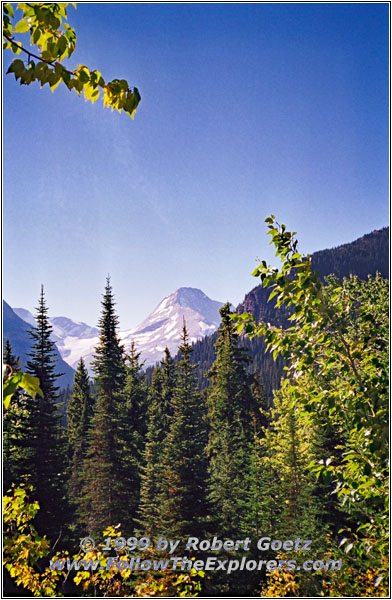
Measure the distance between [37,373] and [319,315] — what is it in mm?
23081

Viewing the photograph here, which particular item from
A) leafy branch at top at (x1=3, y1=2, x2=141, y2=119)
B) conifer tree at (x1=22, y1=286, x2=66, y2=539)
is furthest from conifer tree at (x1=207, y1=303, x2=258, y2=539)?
leafy branch at top at (x1=3, y1=2, x2=141, y2=119)

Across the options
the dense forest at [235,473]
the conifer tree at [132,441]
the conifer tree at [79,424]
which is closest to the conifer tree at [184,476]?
the dense forest at [235,473]

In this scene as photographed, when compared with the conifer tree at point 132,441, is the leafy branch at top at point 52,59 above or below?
above

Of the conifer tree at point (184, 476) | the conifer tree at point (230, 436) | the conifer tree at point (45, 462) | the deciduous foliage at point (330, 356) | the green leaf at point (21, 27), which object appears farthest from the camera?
the conifer tree at point (45, 462)

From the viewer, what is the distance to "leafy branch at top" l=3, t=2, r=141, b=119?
2551 mm

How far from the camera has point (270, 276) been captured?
4465mm

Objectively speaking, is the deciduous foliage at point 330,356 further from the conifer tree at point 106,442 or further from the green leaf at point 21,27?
the conifer tree at point 106,442

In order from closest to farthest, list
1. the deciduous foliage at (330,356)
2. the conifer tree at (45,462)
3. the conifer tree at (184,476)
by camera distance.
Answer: the deciduous foliage at (330,356) → the conifer tree at (184,476) → the conifer tree at (45,462)

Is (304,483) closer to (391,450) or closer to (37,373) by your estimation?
(37,373)

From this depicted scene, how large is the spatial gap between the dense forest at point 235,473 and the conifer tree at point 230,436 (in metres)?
0.11

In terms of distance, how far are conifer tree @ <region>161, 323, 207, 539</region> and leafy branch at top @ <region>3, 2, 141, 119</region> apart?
60.2ft

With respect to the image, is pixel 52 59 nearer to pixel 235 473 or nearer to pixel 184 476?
pixel 184 476

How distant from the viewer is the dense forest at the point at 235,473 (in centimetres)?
449

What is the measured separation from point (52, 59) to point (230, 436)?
91.5 ft
